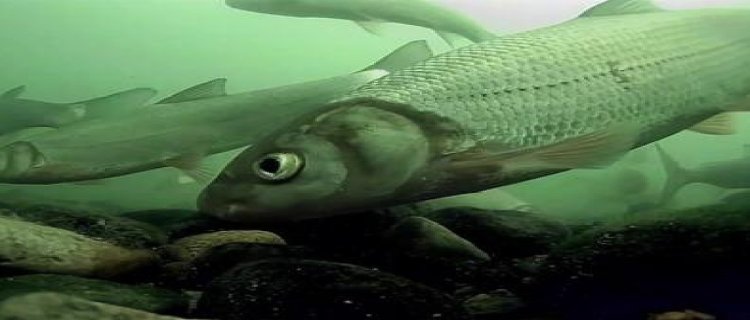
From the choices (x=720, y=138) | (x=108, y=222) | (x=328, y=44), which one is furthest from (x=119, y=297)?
(x=720, y=138)

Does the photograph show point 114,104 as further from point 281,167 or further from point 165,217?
point 281,167

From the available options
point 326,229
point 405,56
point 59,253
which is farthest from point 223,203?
point 405,56

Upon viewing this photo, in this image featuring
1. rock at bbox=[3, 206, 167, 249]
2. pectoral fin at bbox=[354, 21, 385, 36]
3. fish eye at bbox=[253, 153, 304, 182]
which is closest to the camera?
fish eye at bbox=[253, 153, 304, 182]

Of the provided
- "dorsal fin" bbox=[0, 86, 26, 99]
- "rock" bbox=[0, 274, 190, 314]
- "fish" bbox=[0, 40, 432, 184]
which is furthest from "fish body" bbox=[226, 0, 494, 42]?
"rock" bbox=[0, 274, 190, 314]

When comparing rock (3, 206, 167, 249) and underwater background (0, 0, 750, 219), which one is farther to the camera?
underwater background (0, 0, 750, 219)

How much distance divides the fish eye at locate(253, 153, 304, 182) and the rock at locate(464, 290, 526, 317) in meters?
0.53

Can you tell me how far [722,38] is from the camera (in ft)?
6.89

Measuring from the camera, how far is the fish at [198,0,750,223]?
1.82 m

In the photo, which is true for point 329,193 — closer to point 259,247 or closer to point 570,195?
point 259,247

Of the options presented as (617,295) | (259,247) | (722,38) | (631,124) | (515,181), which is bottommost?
(617,295)

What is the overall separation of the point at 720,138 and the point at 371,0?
1.00 meters

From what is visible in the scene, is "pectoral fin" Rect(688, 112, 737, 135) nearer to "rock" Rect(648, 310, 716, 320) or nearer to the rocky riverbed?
the rocky riverbed

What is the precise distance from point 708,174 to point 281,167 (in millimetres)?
1130

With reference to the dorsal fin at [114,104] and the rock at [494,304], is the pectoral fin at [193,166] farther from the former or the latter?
the rock at [494,304]
